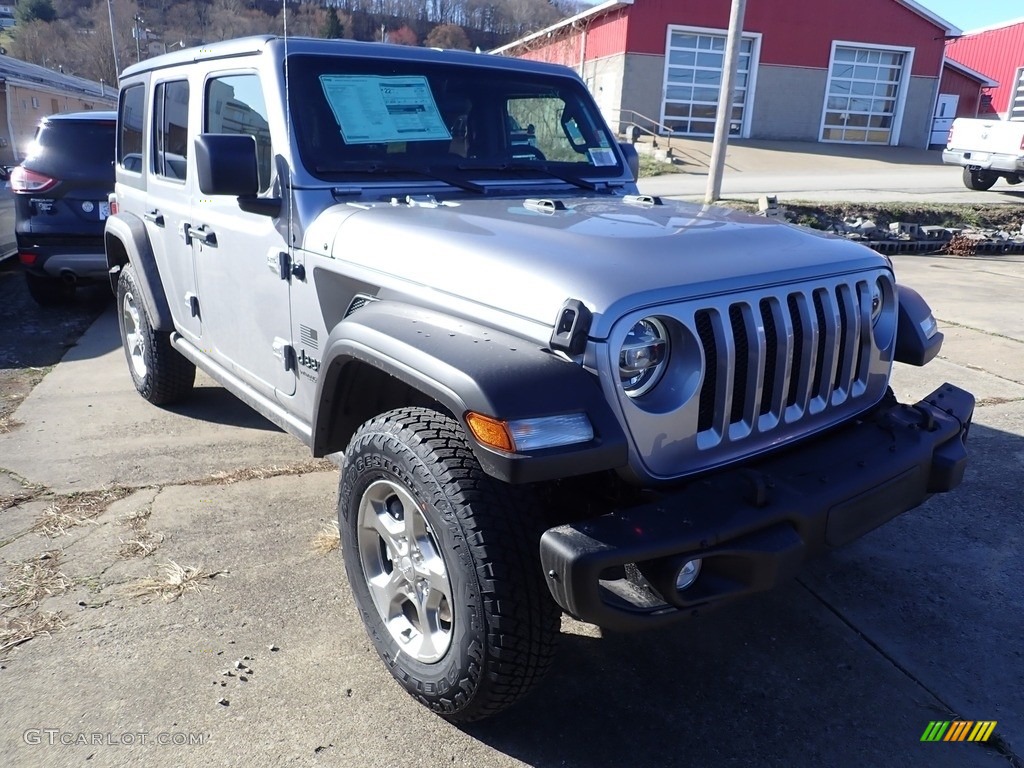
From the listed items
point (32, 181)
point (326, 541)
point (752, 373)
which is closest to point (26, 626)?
point (326, 541)

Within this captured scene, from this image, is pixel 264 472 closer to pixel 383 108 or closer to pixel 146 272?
pixel 146 272

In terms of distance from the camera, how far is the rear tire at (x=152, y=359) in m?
4.84

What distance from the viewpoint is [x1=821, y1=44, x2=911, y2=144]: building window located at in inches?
1068

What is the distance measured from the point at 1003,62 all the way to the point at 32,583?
40.1 metres

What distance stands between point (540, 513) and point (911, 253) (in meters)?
11.3

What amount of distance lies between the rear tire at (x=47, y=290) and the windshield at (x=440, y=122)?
5.36 metres

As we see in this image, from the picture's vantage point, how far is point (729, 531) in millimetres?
2074

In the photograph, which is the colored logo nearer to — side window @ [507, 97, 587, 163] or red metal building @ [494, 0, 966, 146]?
side window @ [507, 97, 587, 163]

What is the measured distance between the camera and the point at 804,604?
3156 millimetres

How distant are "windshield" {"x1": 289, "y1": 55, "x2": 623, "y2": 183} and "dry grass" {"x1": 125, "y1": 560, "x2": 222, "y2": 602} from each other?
5.42 feet

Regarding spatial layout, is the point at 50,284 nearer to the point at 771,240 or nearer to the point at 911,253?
the point at 771,240

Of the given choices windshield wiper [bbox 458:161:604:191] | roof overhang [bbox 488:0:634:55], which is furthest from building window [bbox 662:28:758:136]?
windshield wiper [bbox 458:161:604:191]

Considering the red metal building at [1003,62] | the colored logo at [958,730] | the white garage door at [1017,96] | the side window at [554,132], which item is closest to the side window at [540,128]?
the side window at [554,132]

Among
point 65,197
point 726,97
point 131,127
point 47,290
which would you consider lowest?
point 47,290
